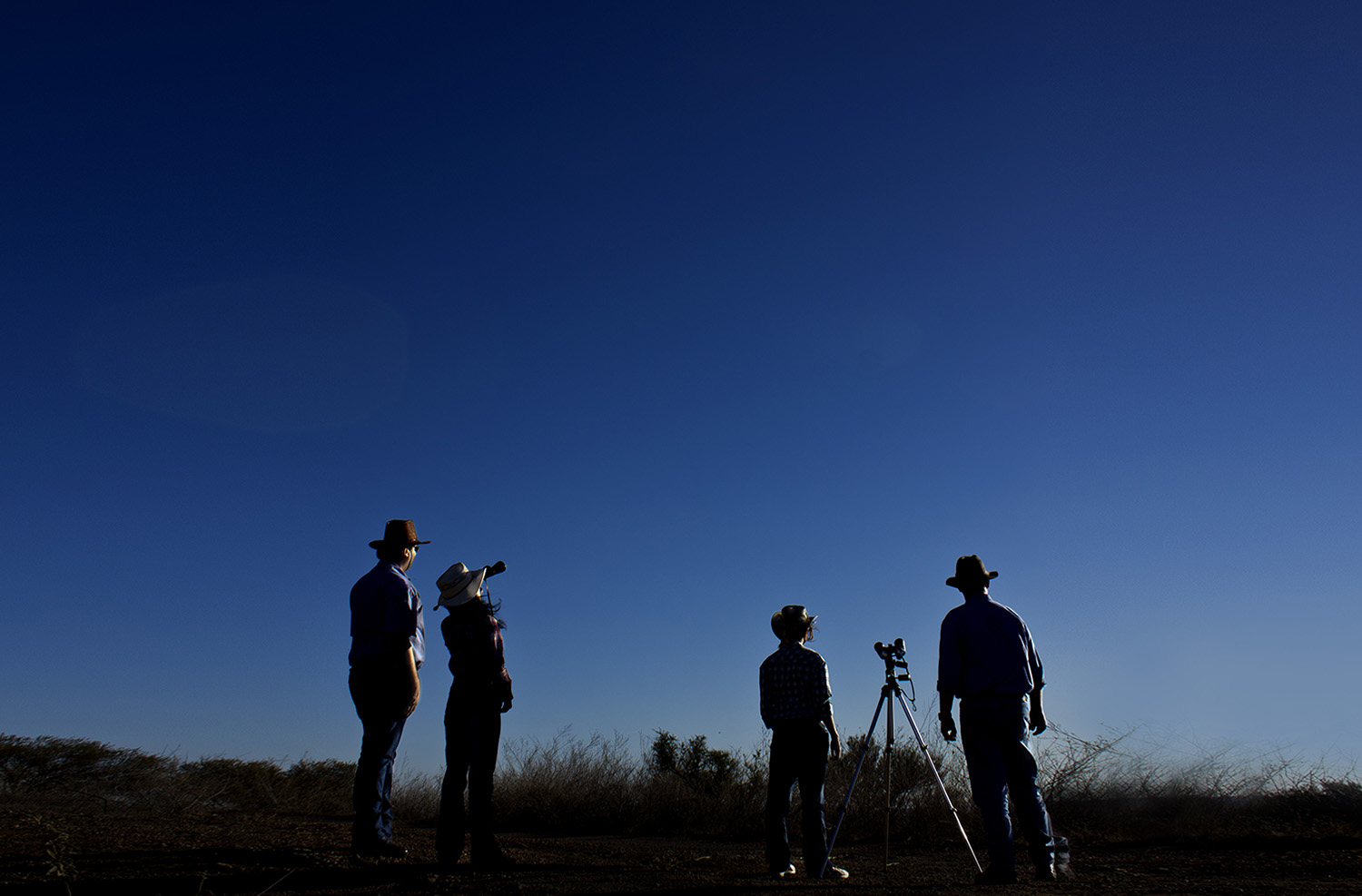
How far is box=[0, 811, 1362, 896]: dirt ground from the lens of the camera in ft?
16.3

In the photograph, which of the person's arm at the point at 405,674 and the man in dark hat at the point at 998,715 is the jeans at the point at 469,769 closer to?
the person's arm at the point at 405,674

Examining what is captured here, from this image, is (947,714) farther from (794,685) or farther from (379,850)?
(379,850)

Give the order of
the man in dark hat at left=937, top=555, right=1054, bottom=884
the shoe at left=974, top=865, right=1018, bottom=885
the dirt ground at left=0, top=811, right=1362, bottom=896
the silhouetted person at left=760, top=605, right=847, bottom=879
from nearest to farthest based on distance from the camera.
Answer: the dirt ground at left=0, top=811, right=1362, bottom=896, the shoe at left=974, top=865, right=1018, bottom=885, the man in dark hat at left=937, top=555, right=1054, bottom=884, the silhouetted person at left=760, top=605, right=847, bottom=879

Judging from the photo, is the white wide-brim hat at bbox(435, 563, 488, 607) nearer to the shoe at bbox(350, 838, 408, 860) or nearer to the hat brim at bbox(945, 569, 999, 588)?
the shoe at bbox(350, 838, 408, 860)

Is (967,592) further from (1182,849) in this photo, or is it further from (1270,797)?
(1270,797)

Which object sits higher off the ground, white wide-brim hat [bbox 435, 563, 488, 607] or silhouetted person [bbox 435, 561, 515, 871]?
white wide-brim hat [bbox 435, 563, 488, 607]

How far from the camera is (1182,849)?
785 cm

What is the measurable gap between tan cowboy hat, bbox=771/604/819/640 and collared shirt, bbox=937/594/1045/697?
3.08 feet

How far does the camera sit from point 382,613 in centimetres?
593

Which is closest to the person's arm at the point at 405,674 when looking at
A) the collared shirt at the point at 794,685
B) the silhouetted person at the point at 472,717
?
the silhouetted person at the point at 472,717

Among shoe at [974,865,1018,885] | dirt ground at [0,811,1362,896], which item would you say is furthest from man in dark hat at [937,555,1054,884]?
dirt ground at [0,811,1362,896]

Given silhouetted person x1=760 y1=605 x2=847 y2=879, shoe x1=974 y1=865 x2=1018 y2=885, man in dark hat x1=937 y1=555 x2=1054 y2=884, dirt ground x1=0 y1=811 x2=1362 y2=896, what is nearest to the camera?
dirt ground x1=0 y1=811 x2=1362 y2=896

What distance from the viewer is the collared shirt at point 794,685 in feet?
19.4

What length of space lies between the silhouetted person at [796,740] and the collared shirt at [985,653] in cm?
84
